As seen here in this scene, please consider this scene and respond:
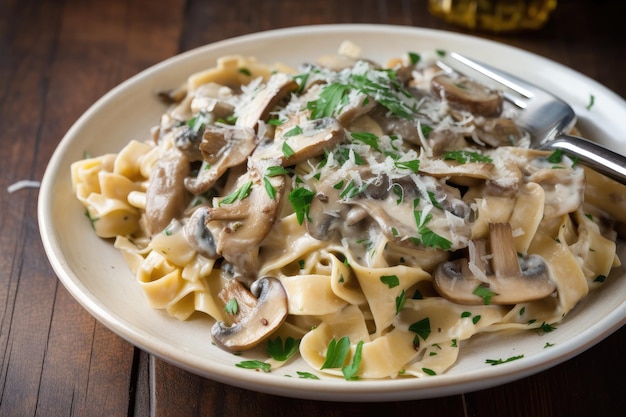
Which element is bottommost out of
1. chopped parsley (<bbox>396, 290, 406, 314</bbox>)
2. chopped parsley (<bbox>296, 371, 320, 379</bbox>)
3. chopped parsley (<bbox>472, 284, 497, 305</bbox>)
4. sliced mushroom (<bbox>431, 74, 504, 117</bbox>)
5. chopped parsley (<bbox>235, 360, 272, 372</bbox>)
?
chopped parsley (<bbox>235, 360, 272, 372</bbox>)

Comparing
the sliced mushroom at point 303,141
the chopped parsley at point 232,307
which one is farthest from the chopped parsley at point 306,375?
the sliced mushroom at point 303,141

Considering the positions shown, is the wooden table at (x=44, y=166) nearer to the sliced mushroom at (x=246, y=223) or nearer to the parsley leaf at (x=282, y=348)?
the parsley leaf at (x=282, y=348)

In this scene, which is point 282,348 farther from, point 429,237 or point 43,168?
point 43,168

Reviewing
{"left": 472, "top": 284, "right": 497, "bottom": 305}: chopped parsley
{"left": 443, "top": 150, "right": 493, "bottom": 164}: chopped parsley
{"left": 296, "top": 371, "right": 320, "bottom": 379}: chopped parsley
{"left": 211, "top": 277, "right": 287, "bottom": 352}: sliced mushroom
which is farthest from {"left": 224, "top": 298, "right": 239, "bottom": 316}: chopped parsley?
{"left": 443, "top": 150, "right": 493, "bottom": 164}: chopped parsley

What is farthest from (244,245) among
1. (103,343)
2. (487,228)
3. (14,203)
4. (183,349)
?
(14,203)

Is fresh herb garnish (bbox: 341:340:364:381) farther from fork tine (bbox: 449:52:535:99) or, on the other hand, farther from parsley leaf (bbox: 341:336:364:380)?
fork tine (bbox: 449:52:535:99)
